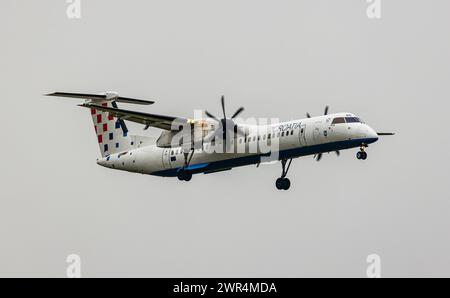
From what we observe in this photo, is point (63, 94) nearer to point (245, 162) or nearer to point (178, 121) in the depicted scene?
point (178, 121)

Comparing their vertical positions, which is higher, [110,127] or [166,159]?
[110,127]

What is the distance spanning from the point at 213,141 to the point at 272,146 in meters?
2.80

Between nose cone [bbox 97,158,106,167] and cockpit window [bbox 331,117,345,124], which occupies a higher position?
cockpit window [bbox 331,117,345,124]

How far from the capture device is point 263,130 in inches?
1821

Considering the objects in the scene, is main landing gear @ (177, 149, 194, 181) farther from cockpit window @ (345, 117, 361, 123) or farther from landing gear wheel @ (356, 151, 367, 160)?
landing gear wheel @ (356, 151, 367, 160)

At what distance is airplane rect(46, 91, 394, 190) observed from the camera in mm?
44656

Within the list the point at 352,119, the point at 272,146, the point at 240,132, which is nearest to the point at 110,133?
the point at 240,132

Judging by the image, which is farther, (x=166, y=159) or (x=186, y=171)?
(x=166, y=159)

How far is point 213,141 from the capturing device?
154 feet

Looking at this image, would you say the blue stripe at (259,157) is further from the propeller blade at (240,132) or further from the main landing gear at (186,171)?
the propeller blade at (240,132)

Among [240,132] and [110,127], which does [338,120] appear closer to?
[240,132]

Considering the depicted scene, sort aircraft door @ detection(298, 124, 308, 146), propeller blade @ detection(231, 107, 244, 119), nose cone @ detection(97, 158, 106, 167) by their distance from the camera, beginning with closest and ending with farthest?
aircraft door @ detection(298, 124, 308, 146) → propeller blade @ detection(231, 107, 244, 119) → nose cone @ detection(97, 158, 106, 167)

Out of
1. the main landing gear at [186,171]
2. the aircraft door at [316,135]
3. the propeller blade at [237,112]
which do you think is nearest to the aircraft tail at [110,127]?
the main landing gear at [186,171]

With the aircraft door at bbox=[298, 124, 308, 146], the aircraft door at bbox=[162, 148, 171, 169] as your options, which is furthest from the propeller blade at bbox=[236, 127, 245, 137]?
the aircraft door at bbox=[162, 148, 171, 169]
